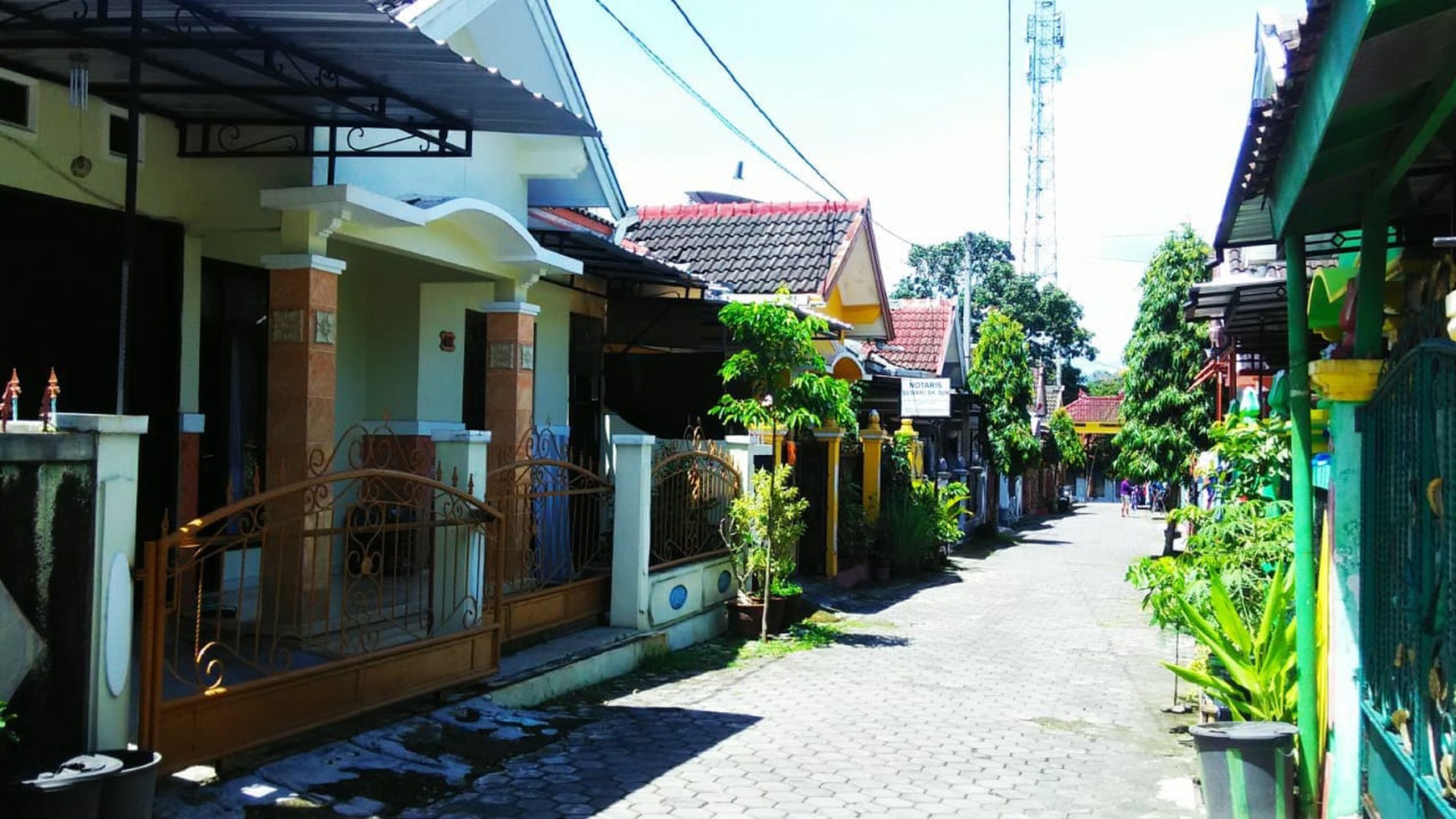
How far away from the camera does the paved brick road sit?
6398mm

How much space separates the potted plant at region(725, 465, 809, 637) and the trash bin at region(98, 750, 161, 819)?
301 inches

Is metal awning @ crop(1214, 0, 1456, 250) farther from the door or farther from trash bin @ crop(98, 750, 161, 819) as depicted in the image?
the door

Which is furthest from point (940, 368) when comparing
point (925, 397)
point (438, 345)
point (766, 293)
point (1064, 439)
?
point (438, 345)

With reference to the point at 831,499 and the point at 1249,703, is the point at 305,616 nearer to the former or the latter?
the point at 1249,703

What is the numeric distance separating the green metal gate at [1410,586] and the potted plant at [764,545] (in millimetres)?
7082

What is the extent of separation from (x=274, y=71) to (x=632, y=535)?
5.22 m

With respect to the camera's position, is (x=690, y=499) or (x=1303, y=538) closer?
(x=1303, y=538)

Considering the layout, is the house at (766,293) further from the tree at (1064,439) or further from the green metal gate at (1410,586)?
the tree at (1064,439)

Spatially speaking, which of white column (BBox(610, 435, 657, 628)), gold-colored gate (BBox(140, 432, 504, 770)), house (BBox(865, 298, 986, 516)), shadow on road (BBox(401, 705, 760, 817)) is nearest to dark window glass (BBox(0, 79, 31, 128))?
gold-colored gate (BBox(140, 432, 504, 770))

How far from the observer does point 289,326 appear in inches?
303

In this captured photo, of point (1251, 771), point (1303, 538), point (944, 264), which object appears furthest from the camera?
point (944, 264)

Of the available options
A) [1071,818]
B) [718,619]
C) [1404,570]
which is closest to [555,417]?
[718,619]

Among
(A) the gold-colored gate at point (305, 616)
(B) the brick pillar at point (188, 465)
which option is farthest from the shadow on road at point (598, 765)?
(B) the brick pillar at point (188, 465)

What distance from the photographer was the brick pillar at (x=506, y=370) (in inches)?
412
